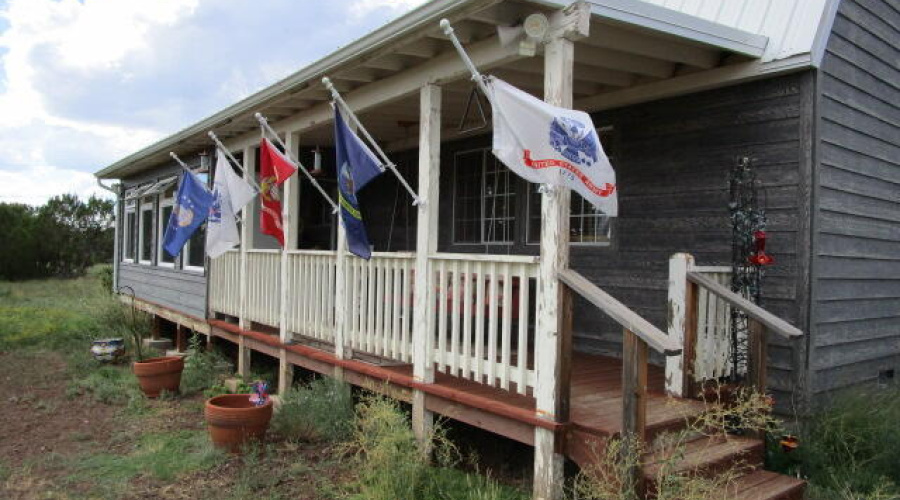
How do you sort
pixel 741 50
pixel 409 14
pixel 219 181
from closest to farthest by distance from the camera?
pixel 409 14 → pixel 741 50 → pixel 219 181

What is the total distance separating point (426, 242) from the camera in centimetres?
485

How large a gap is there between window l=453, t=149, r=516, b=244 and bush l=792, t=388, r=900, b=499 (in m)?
3.37

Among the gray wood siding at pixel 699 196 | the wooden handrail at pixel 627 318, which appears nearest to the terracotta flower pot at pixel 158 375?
the gray wood siding at pixel 699 196

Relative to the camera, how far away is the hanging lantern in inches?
181

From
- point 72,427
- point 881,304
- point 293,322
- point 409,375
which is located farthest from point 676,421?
point 72,427

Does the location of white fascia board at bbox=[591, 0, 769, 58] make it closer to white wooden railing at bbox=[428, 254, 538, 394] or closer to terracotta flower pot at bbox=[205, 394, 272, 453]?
white wooden railing at bbox=[428, 254, 538, 394]

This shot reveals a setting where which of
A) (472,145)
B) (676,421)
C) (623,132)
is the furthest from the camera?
(472,145)

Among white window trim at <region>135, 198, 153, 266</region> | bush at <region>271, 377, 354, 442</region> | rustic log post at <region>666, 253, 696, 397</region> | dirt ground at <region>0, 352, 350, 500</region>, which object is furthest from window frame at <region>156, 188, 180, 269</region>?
rustic log post at <region>666, 253, 696, 397</region>

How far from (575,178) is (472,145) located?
13.7ft

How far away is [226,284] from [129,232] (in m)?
6.57

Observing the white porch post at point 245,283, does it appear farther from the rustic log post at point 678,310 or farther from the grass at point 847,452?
the grass at point 847,452

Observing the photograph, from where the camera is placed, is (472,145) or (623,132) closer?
(623,132)

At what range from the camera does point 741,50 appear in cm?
470

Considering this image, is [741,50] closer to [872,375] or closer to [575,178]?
[575,178]
